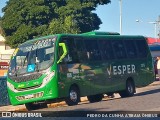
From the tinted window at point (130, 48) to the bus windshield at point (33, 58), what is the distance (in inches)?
235

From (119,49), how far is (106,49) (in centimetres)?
123

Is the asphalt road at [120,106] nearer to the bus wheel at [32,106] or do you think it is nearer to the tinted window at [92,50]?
the bus wheel at [32,106]

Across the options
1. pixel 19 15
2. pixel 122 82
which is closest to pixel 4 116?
pixel 122 82

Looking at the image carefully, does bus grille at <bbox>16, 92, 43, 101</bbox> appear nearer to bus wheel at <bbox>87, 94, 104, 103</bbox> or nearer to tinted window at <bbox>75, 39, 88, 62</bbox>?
tinted window at <bbox>75, 39, 88, 62</bbox>

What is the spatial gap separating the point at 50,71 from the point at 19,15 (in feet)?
98.6

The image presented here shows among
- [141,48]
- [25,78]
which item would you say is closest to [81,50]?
[25,78]

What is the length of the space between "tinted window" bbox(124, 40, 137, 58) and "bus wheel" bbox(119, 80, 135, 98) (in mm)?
1319

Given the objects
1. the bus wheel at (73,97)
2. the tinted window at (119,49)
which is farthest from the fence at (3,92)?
the tinted window at (119,49)

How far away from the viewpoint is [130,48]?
947 inches

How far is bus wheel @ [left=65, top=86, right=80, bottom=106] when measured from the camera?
63.0 ft

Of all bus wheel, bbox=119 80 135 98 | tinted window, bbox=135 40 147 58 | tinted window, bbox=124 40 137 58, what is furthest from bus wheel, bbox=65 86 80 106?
tinted window, bbox=135 40 147 58

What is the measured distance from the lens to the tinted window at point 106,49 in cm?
2188

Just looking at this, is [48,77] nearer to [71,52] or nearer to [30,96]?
[30,96]

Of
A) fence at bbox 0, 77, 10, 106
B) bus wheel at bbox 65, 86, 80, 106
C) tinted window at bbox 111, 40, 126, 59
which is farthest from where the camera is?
tinted window at bbox 111, 40, 126, 59
